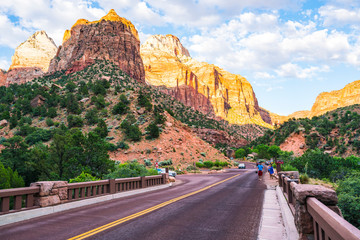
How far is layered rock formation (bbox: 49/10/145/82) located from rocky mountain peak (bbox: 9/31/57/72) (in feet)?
162

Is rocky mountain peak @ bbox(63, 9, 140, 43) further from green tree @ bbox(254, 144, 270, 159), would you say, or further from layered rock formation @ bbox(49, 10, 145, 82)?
green tree @ bbox(254, 144, 270, 159)

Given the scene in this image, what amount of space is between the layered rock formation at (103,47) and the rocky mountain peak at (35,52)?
1945 inches

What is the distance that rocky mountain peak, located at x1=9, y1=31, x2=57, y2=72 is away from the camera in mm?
161250

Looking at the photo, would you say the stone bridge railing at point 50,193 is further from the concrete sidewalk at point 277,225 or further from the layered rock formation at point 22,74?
the layered rock formation at point 22,74

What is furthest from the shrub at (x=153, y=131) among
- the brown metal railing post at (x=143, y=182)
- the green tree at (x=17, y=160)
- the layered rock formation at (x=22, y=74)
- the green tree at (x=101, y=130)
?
the layered rock formation at (x=22, y=74)

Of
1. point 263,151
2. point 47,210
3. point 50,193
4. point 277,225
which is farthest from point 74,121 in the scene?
point 263,151

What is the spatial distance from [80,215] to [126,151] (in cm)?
3812

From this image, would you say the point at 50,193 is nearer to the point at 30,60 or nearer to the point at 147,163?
the point at 147,163

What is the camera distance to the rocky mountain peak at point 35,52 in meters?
161

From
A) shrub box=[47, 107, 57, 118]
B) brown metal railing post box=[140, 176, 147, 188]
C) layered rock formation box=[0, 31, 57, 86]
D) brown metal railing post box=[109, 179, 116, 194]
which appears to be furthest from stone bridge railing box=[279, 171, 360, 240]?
layered rock formation box=[0, 31, 57, 86]

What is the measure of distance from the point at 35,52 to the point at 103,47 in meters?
95.5

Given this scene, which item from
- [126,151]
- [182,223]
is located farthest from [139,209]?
[126,151]

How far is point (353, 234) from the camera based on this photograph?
2.39 metres

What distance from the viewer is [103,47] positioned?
10325cm
